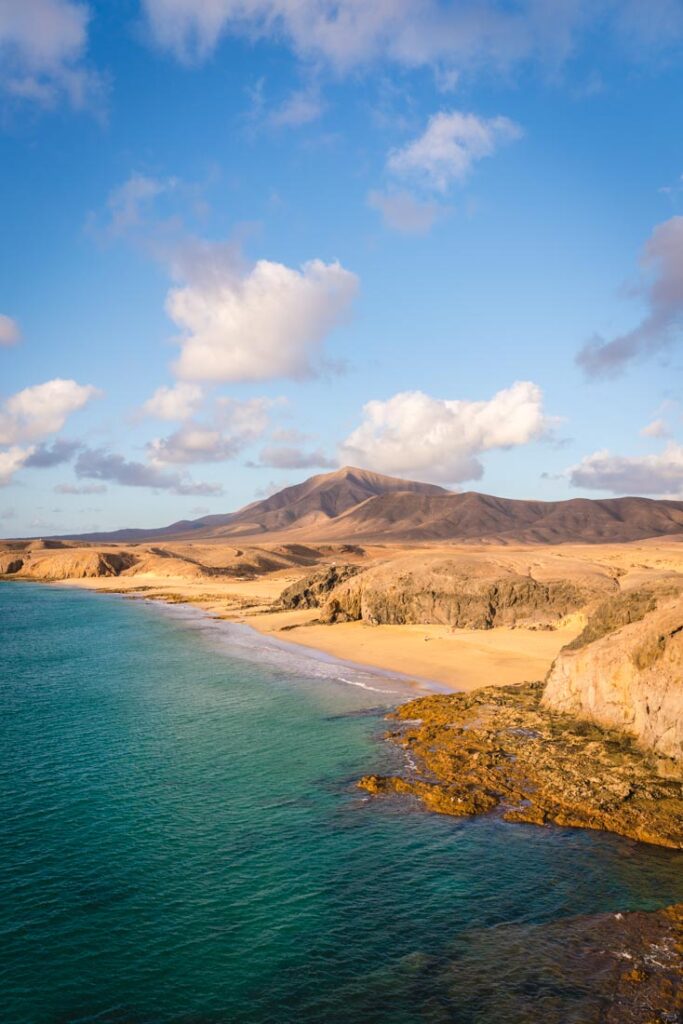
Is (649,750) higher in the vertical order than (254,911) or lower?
higher

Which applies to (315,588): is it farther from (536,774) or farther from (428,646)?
(536,774)

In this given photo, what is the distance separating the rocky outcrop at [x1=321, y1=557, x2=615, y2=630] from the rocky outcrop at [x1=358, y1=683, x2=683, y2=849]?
1879 centimetres

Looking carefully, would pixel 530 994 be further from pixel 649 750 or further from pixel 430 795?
pixel 649 750

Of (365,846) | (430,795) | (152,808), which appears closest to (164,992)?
(365,846)

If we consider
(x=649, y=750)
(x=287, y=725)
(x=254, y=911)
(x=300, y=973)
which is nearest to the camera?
(x=300, y=973)

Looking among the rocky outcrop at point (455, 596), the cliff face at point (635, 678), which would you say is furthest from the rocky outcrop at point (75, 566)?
the cliff face at point (635, 678)

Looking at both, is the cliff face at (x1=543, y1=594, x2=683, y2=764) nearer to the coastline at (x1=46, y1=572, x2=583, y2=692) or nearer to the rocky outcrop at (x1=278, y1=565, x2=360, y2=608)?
the coastline at (x1=46, y1=572, x2=583, y2=692)

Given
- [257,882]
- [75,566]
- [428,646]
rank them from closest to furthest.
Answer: [257,882] → [428,646] → [75,566]

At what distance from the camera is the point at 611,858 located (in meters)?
15.6

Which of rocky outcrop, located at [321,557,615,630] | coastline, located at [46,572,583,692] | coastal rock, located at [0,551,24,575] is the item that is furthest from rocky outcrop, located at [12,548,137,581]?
rocky outcrop, located at [321,557,615,630]

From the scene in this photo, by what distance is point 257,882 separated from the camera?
15078 millimetres

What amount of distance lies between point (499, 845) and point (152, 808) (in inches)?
394

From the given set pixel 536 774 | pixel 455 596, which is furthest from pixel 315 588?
pixel 536 774

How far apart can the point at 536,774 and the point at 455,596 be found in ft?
91.3
